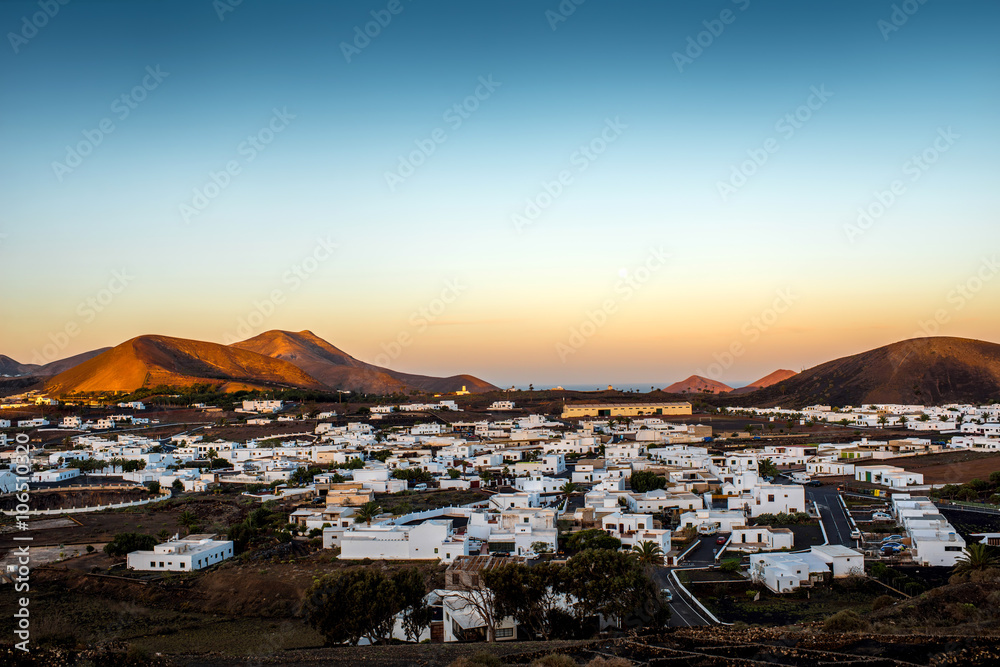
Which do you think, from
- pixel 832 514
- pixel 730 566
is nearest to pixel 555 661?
pixel 730 566

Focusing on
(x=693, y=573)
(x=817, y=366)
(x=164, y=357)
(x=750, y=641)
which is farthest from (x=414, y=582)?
(x=164, y=357)

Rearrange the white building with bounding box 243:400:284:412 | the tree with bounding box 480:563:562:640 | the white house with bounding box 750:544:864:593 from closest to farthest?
the tree with bounding box 480:563:562:640 → the white house with bounding box 750:544:864:593 → the white building with bounding box 243:400:284:412

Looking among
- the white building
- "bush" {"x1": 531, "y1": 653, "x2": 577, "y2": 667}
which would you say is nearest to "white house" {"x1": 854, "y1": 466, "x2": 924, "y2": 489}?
"bush" {"x1": 531, "y1": 653, "x2": 577, "y2": 667}

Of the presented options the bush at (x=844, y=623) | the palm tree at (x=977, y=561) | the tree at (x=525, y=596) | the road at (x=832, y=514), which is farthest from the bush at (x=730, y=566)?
the tree at (x=525, y=596)

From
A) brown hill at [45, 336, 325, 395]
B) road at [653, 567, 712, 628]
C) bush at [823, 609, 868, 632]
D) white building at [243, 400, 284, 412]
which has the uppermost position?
brown hill at [45, 336, 325, 395]

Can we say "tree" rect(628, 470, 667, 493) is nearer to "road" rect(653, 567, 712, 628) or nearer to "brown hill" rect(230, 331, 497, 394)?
"road" rect(653, 567, 712, 628)

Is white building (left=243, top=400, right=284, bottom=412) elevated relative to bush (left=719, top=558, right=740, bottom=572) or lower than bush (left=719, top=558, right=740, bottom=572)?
elevated

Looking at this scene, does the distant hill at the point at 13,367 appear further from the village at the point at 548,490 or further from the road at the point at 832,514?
the road at the point at 832,514
